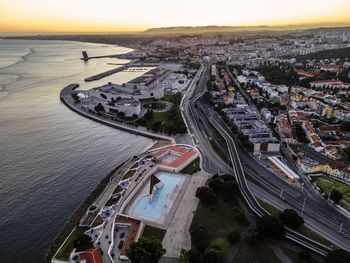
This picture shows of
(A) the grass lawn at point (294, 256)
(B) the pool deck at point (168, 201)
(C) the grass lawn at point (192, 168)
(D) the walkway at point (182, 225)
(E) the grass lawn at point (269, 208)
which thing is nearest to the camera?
(A) the grass lawn at point (294, 256)

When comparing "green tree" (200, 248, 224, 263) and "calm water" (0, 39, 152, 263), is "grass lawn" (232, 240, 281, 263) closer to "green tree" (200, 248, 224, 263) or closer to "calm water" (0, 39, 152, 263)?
"green tree" (200, 248, 224, 263)

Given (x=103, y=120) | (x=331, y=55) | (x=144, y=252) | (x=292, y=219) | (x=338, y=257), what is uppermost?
(x=144, y=252)

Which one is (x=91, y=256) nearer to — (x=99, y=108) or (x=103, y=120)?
(x=103, y=120)

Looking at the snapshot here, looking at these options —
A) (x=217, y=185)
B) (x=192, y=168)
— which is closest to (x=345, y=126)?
(x=192, y=168)

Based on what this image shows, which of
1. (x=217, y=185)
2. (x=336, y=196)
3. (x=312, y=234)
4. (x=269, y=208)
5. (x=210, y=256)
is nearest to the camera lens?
(x=210, y=256)

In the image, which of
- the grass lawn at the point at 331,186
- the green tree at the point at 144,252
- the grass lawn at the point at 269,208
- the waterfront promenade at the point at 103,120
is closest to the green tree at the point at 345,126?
the grass lawn at the point at 331,186

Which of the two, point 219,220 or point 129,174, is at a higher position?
point 219,220

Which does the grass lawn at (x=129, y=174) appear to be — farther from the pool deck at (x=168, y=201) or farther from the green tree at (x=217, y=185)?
the green tree at (x=217, y=185)

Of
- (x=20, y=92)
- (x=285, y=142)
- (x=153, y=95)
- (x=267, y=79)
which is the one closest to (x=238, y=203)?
(x=285, y=142)
